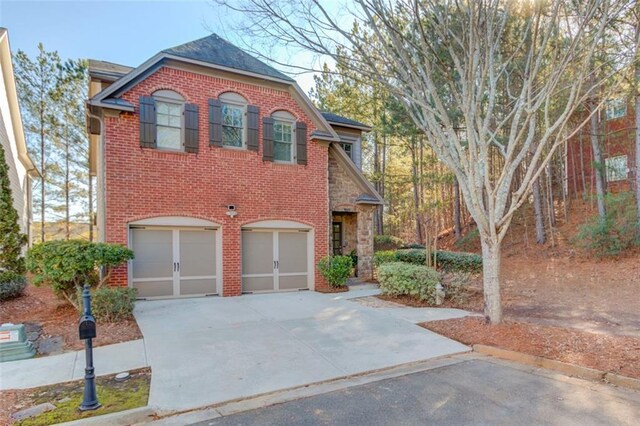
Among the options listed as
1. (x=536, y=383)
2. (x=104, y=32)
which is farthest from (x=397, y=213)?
(x=536, y=383)

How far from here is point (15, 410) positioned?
3.83 m

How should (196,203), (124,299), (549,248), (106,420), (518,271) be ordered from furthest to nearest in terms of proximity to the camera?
(549,248)
(518,271)
(196,203)
(124,299)
(106,420)

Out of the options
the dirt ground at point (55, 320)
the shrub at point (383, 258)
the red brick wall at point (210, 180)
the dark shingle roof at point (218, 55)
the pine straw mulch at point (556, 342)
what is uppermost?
the dark shingle roof at point (218, 55)

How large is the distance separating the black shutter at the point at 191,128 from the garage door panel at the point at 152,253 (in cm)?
226

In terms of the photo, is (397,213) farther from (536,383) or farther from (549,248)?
(536,383)

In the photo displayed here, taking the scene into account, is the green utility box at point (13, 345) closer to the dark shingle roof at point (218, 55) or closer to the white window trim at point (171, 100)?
the white window trim at point (171, 100)

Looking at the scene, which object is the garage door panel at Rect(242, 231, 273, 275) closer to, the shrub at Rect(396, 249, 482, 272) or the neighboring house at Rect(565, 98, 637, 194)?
the shrub at Rect(396, 249, 482, 272)

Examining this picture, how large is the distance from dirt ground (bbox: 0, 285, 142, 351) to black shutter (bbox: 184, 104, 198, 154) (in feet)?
15.1

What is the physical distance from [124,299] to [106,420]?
3.96 m

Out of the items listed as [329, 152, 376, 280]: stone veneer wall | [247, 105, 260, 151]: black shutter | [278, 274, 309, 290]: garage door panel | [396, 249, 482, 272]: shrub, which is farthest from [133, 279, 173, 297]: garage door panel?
[396, 249, 482, 272]: shrub

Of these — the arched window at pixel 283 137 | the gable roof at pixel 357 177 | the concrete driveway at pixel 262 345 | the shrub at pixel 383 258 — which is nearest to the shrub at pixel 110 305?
the concrete driveway at pixel 262 345

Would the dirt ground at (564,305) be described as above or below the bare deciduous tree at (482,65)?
below

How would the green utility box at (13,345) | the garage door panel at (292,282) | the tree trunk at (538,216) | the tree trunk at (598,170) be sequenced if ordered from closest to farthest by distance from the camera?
1. the green utility box at (13,345)
2. the garage door panel at (292,282)
3. the tree trunk at (598,170)
4. the tree trunk at (538,216)

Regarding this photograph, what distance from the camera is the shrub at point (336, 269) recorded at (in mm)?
11055
